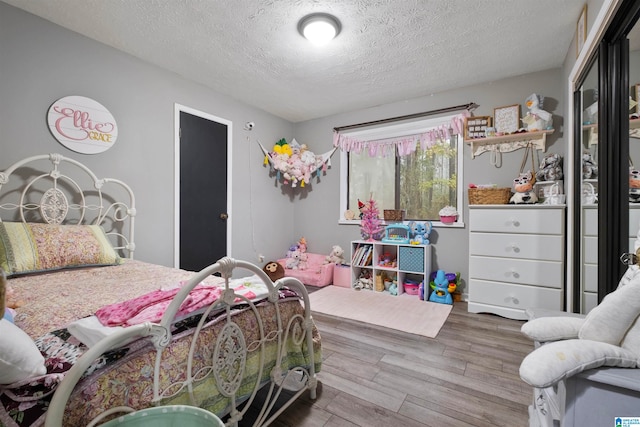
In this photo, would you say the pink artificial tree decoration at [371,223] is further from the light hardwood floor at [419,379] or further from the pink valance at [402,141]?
the light hardwood floor at [419,379]

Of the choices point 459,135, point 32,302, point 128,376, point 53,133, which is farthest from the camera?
point 459,135

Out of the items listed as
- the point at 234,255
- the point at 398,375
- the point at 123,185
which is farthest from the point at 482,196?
the point at 123,185

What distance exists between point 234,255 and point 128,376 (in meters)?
2.79

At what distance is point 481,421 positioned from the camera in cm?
134

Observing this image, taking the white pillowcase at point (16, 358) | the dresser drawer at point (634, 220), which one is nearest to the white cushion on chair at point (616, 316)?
the dresser drawer at point (634, 220)

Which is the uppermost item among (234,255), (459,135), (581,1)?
(581,1)

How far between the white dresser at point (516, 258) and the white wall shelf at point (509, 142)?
76 cm

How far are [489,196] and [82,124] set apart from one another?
3.60m

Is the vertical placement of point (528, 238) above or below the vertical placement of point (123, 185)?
below

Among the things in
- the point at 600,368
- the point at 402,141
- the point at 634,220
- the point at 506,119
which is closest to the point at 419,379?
the point at 600,368

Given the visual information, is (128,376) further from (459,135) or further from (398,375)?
(459,135)

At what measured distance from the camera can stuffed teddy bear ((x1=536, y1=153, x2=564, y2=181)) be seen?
2.59m

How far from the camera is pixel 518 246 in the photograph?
2564mm

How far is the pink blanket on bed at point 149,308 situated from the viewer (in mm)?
901
